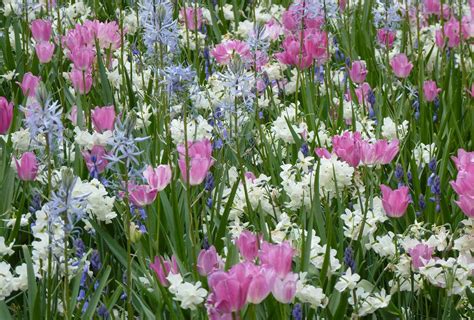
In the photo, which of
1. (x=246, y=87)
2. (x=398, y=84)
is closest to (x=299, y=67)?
(x=398, y=84)

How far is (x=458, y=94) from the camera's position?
3520 mm

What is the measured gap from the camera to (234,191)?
7.91ft

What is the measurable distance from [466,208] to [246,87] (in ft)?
2.26

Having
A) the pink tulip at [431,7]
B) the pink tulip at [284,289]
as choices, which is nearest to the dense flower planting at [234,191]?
the pink tulip at [284,289]

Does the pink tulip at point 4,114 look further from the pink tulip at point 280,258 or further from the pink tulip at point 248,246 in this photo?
the pink tulip at point 280,258

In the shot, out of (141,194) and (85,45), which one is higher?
(85,45)

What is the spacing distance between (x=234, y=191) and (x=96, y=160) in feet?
1.22

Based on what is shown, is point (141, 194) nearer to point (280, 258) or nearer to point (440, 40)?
point (280, 258)

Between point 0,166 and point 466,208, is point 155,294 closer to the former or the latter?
point 466,208

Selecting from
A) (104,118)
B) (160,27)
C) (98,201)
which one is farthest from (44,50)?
(98,201)

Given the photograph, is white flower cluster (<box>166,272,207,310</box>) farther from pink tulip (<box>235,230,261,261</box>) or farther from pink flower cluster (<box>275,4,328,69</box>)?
pink flower cluster (<box>275,4,328,69</box>)

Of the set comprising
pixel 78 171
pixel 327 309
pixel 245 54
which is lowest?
pixel 327 309

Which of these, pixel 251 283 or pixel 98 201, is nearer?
pixel 251 283

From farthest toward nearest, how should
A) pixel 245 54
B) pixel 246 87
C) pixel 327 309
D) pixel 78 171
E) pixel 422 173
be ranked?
pixel 245 54 → pixel 422 173 → pixel 78 171 → pixel 246 87 → pixel 327 309
